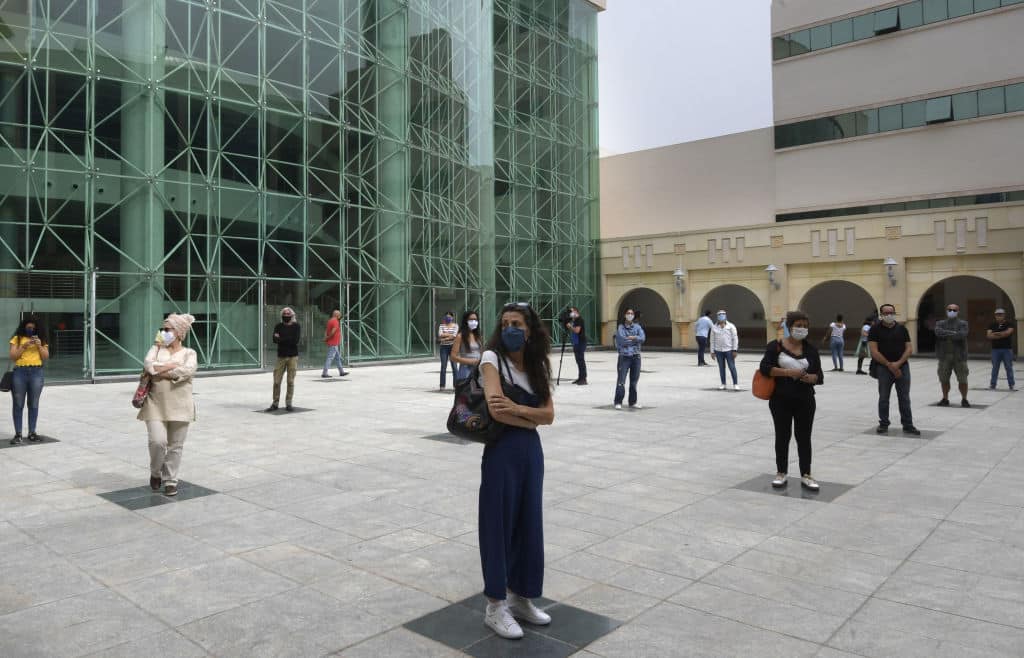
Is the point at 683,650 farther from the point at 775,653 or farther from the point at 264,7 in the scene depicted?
the point at 264,7

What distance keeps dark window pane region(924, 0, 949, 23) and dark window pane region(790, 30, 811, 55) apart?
16.0ft

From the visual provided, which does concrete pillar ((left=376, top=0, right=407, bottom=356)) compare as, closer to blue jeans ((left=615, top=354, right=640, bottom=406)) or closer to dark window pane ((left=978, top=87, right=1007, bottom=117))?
blue jeans ((left=615, top=354, right=640, bottom=406))

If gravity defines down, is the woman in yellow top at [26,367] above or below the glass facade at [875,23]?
below

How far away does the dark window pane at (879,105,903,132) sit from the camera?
104 ft

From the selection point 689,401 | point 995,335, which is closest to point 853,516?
point 689,401

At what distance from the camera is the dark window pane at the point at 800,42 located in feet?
113

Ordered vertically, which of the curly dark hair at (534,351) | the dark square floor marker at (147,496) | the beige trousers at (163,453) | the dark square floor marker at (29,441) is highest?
the curly dark hair at (534,351)

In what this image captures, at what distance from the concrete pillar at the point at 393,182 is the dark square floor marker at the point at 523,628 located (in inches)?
827

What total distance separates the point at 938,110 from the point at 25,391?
3331 centimetres

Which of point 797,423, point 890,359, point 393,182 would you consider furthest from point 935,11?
point 797,423

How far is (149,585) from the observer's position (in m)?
4.36

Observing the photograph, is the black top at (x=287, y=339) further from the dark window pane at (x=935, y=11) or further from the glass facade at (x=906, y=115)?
the dark window pane at (x=935, y=11)

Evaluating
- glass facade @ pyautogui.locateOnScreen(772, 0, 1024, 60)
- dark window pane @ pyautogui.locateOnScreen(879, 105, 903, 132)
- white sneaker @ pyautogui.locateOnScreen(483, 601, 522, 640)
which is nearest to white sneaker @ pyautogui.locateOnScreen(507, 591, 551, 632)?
white sneaker @ pyautogui.locateOnScreen(483, 601, 522, 640)

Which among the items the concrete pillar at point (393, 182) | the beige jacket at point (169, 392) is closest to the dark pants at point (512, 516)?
the beige jacket at point (169, 392)
